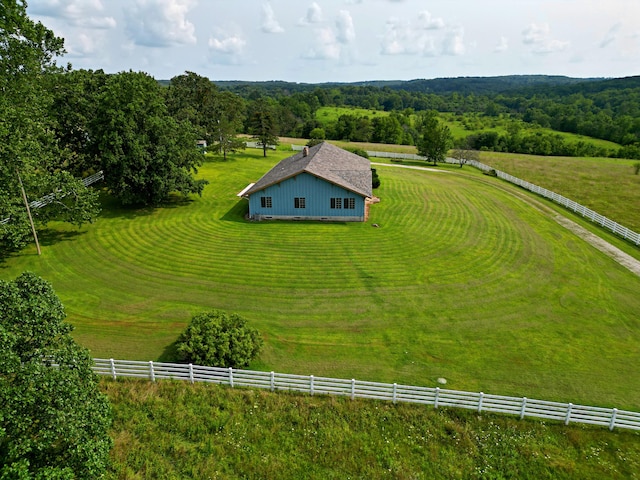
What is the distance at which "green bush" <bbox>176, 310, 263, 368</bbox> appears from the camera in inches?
717

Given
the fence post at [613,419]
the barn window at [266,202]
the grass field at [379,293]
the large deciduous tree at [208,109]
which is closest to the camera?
the fence post at [613,419]

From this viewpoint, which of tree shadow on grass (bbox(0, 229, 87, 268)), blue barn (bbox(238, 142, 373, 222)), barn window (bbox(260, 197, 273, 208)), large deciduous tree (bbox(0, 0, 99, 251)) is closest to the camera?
large deciduous tree (bbox(0, 0, 99, 251))

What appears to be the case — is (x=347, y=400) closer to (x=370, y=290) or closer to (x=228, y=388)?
(x=228, y=388)

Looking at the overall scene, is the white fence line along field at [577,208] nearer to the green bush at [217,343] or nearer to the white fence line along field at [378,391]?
the white fence line along field at [378,391]

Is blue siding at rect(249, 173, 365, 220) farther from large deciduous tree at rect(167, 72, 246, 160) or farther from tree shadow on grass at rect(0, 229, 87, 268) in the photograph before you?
large deciduous tree at rect(167, 72, 246, 160)

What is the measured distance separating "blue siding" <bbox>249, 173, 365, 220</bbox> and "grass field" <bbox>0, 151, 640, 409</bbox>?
1.61 m

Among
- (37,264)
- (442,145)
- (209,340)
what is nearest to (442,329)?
(209,340)

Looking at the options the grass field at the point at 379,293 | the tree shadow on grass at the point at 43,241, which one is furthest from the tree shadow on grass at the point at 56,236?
the grass field at the point at 379,293

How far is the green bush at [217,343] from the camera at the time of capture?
1820cm

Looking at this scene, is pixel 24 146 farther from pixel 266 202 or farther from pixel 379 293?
pixel 379 293

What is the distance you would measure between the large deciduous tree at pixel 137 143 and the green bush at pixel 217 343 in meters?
25.5

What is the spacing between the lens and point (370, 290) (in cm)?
2625

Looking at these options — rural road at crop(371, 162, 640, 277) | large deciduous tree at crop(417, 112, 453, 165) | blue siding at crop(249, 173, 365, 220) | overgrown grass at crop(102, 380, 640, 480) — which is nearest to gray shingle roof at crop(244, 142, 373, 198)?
blue siding at crop(249, 173, 365, 220)

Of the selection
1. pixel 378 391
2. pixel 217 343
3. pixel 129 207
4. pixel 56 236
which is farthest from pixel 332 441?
pixel 129 207
